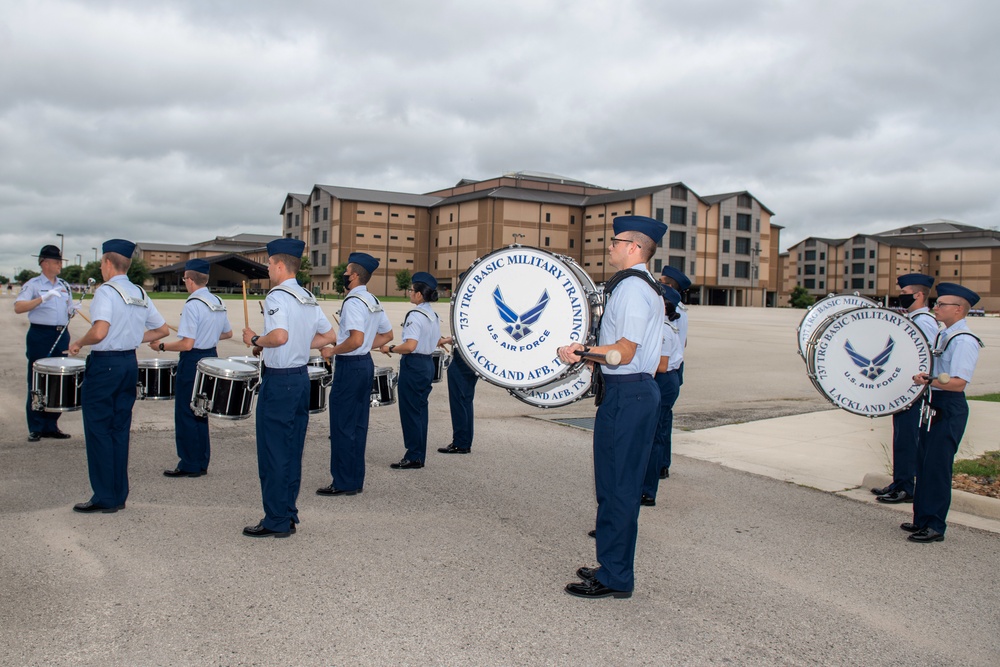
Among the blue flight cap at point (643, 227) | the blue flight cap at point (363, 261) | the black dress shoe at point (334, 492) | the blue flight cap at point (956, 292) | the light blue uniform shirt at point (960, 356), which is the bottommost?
the black dress shoe at point (334, 492)

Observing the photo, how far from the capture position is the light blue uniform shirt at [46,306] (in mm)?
8578

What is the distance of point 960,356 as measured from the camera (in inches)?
221

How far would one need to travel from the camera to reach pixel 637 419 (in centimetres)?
437

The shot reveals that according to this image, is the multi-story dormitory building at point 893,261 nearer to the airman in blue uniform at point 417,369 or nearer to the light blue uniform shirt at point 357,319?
the airman in blue uniform at point 417,369

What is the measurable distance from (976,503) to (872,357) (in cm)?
145

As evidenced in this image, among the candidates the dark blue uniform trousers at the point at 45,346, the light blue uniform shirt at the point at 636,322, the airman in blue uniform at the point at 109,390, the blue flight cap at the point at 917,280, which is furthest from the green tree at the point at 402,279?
the light blue uniform shirt at the point at 636,322

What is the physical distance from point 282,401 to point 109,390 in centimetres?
144

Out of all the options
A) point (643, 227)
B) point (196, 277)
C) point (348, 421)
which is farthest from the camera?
point (196, 277)

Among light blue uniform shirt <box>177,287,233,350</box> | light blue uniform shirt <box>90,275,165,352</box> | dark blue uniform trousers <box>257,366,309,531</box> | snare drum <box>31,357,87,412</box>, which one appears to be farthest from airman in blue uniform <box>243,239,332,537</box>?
snare drum <box>31,357,87,412</box>

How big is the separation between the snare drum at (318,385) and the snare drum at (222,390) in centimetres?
49

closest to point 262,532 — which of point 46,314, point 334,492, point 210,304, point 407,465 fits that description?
point 334,492

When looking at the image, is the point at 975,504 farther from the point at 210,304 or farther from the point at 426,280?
the point at 210,304

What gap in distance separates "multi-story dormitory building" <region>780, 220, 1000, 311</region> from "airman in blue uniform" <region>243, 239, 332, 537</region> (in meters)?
115

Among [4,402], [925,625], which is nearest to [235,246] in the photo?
[4,402]
